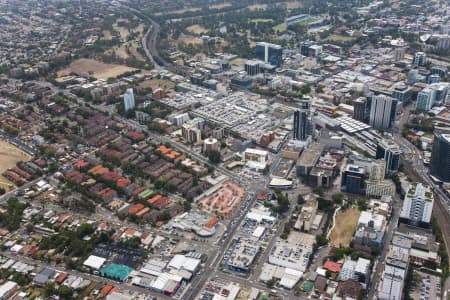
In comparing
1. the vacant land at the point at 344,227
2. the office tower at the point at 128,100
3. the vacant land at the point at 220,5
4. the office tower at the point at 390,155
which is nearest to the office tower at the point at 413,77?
the office tower at the point at 390,155

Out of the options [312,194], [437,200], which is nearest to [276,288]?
[312,194]

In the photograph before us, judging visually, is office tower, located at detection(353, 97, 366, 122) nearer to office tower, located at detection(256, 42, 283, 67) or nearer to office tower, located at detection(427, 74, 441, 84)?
office tower, located at detection(427, 74, 441, 84)

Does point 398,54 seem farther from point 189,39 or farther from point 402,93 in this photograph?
point 189,39

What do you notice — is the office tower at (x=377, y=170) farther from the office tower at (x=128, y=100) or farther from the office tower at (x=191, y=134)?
the office tower at (x=128, y=100)

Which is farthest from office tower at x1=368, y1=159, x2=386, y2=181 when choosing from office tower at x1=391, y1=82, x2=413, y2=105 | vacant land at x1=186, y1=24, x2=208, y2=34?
vacant land at x1=186, y1=24, x2=208, y2=34

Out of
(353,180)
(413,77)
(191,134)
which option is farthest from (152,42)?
(353,180)

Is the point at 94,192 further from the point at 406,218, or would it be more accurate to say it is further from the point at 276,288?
the point at 406,218

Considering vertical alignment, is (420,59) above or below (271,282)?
above
